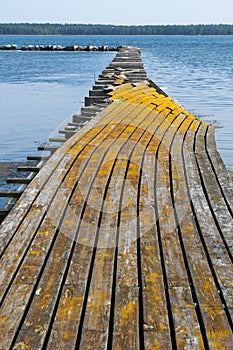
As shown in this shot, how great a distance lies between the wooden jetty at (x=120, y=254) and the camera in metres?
2.66

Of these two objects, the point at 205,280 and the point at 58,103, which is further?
the point at 58,103

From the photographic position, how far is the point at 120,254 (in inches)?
138

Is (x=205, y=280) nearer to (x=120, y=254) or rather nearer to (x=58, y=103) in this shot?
(x=120, y=254)

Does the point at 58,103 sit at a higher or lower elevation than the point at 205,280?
lower

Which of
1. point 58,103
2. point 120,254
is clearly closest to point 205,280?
point 120,254

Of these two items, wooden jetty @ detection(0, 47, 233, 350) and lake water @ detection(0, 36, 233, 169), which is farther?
lake water @ detection(0, 36, 233, 169)

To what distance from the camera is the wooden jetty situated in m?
2.66

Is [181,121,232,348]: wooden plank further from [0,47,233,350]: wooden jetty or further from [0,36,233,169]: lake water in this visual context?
[0,36,233,169]: lake water

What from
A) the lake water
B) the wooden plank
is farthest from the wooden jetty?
the lake water

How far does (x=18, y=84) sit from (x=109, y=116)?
21622 mm

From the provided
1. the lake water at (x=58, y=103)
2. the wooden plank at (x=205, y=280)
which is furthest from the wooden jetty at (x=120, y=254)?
the lake water at (x=58, y=103)

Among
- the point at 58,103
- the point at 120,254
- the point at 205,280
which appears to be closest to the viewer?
the point at 205,280

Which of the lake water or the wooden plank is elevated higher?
the wooden plank

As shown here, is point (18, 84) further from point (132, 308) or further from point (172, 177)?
point (132, 308)
